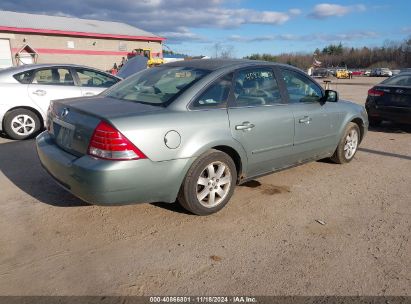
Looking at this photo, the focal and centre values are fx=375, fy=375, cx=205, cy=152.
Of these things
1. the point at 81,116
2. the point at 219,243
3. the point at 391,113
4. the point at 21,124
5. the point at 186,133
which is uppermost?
the point at 81,116

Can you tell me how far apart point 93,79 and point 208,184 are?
4997 millimetres

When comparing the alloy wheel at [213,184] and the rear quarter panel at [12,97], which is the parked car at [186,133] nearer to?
the alloy wheel at [213,184]

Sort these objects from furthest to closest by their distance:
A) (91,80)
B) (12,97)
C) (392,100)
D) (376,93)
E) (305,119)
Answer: (376,93) → (392,100) → (91,80) → (12,97) → (305,119)

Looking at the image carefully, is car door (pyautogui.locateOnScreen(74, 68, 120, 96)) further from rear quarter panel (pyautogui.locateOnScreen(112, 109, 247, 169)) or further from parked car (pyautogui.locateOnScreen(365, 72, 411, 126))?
parked car (pyautogui.locateOnScreen(365, 72, 411, 126))

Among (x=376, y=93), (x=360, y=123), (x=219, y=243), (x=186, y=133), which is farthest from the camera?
(x=376, y=93)

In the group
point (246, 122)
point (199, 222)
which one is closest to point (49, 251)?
point (199, 222)

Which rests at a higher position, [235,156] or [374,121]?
[235,156]

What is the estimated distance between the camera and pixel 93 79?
25.6ft

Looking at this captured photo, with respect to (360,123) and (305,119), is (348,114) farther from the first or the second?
(305,119)

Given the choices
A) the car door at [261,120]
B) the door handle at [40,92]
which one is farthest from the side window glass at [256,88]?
the door handle at [40,92]

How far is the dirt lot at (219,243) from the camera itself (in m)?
2.78

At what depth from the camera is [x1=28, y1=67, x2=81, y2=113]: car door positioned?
706cm

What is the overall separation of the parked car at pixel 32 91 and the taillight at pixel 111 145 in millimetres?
4500

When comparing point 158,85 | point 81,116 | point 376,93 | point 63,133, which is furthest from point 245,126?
point 376,93
